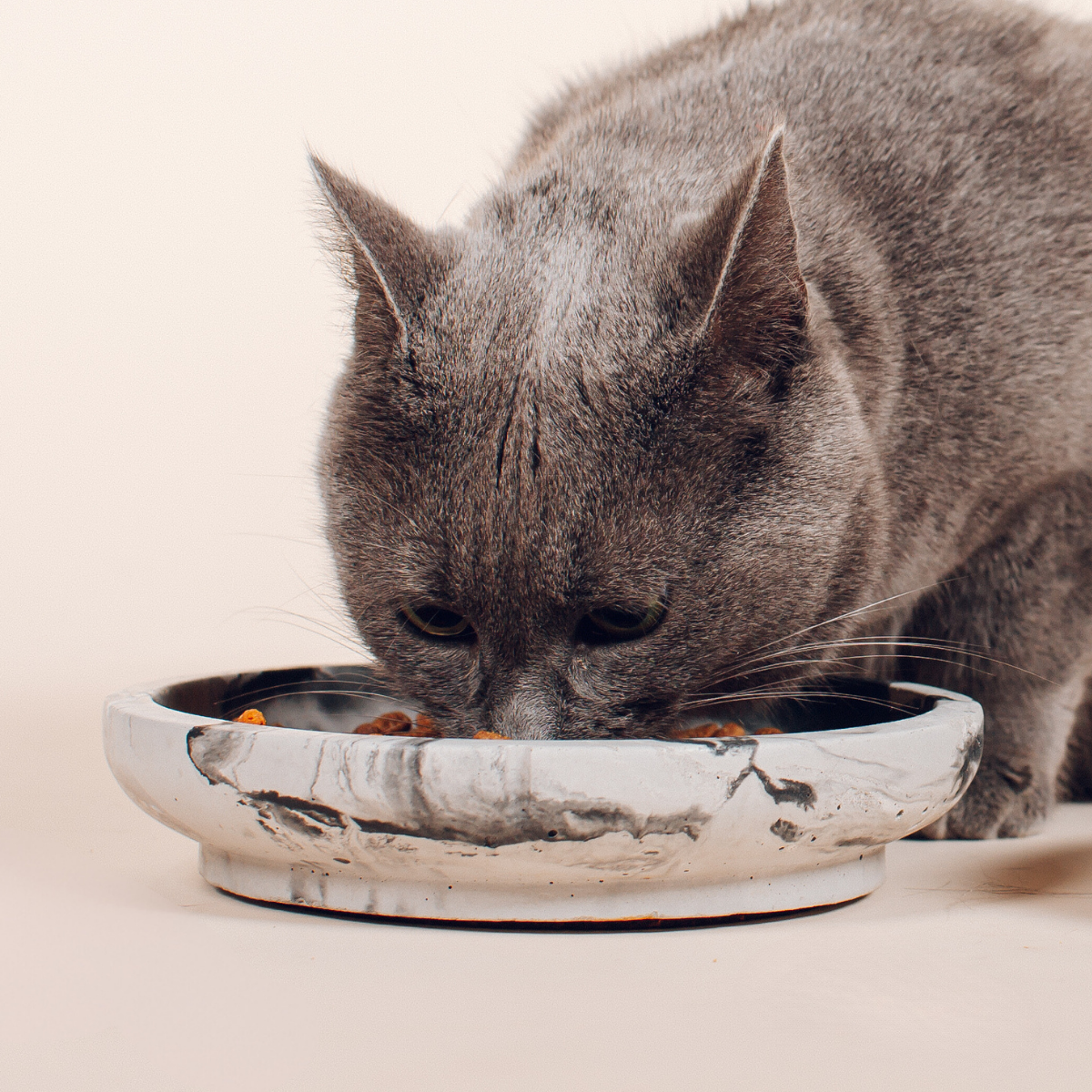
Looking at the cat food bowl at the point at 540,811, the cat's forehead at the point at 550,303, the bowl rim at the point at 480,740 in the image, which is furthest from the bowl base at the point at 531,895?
the cat's forehead at the point at 550,303

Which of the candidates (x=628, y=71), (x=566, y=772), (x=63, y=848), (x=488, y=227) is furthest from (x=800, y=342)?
(x=63, y=848)

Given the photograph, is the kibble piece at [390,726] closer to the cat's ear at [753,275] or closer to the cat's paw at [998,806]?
the cat's ear at [753,275]

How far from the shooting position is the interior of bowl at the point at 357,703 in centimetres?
167

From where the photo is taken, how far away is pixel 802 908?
1.35 meters

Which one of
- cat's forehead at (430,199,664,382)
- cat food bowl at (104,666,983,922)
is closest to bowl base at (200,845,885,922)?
cat food bowl at (104,666,983,922)

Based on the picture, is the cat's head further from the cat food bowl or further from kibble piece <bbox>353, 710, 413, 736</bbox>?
the cat food bowl

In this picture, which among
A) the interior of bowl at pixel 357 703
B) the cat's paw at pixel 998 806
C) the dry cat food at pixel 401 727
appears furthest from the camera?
the cat's paw at pixel 998 806

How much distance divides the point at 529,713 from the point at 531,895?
7.4 inches

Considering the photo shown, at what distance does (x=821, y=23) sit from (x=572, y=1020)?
1.52 meters

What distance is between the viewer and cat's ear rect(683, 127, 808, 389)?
130cm

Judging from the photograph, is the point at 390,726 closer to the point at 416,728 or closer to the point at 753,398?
the point at 416,728

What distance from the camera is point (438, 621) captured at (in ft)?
4.81

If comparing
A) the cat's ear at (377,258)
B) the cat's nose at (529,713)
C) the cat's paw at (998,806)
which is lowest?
the cat's paw at (998,806)

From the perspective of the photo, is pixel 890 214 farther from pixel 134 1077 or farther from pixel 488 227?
pixel 134 1077
